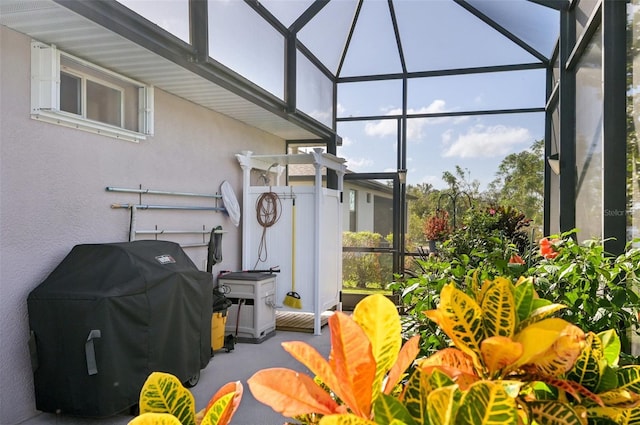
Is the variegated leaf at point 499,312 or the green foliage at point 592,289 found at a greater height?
the variegated leaf at point 499,312

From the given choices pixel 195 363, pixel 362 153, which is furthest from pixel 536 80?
pixel 195 363

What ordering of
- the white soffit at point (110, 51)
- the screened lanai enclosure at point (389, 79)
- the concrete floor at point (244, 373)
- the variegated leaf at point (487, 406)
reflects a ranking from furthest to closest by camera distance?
the screened lanai enclosure at point (389, 79) → the concrete floor at point (244, 373) → the white soffit at point (110, 51) → the variegated leaf at point (487, 406)

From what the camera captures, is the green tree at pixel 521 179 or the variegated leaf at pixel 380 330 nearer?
the variegated leaf at pixel 380 330

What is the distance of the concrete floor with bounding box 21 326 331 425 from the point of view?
3.41 meters

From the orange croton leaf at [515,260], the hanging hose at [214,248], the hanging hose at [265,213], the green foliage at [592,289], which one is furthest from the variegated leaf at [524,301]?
the hanging hose at [265,213]

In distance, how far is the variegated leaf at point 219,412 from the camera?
20.9 inches

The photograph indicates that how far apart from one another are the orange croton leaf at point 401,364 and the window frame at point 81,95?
11.8 ft

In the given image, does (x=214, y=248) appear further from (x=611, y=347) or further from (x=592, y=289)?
(x=611, y=347)

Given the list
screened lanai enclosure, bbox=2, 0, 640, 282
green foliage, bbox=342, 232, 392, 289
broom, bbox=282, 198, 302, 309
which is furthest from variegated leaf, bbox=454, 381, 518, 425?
green foliage, bbox=342, 232, 392, 289

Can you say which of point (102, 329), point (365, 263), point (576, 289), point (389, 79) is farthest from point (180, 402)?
point (389, 79)

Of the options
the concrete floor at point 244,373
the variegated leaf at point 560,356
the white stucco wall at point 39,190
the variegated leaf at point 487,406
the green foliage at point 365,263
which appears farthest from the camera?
the green foliage at point 365,263

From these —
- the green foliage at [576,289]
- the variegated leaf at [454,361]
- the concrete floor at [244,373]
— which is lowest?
the concrete floor at [244,373]

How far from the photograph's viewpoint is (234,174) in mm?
6266

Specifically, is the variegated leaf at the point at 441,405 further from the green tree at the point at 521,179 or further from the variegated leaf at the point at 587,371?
the green tree at the point at 521,179
